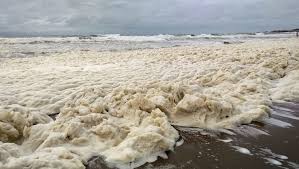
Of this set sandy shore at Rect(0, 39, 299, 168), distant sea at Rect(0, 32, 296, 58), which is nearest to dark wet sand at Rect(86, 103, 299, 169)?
sandy shore at Rect(0, 39, 299, 168)

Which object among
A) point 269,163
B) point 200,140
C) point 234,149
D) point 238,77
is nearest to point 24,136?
point 200,140

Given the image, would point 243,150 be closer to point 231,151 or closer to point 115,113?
point 231,151

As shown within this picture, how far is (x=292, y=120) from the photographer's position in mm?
5129

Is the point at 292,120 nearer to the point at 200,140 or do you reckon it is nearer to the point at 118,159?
the point at 200,140

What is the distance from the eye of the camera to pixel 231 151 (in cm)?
391

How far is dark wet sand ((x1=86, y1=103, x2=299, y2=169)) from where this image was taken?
11.6 feet

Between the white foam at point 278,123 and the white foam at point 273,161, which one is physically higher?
the white foam at point 273,161

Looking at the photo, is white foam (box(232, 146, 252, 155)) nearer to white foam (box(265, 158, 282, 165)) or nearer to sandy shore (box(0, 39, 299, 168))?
white foam (box(265, 158, 282, 165))

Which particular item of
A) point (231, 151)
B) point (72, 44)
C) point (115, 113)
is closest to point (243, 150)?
point (231, 151)

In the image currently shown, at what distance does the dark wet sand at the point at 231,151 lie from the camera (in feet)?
11.6

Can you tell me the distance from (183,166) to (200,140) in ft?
2.71

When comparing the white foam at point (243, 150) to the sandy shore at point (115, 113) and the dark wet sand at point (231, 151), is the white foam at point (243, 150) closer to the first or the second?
the dark wet sand at point (231, 151)

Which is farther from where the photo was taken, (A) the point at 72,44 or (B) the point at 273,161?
(A) the point at 72,44

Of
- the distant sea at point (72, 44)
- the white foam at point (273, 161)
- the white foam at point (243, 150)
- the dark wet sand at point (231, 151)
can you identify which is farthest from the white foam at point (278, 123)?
the distant sea at point (72, 44)
